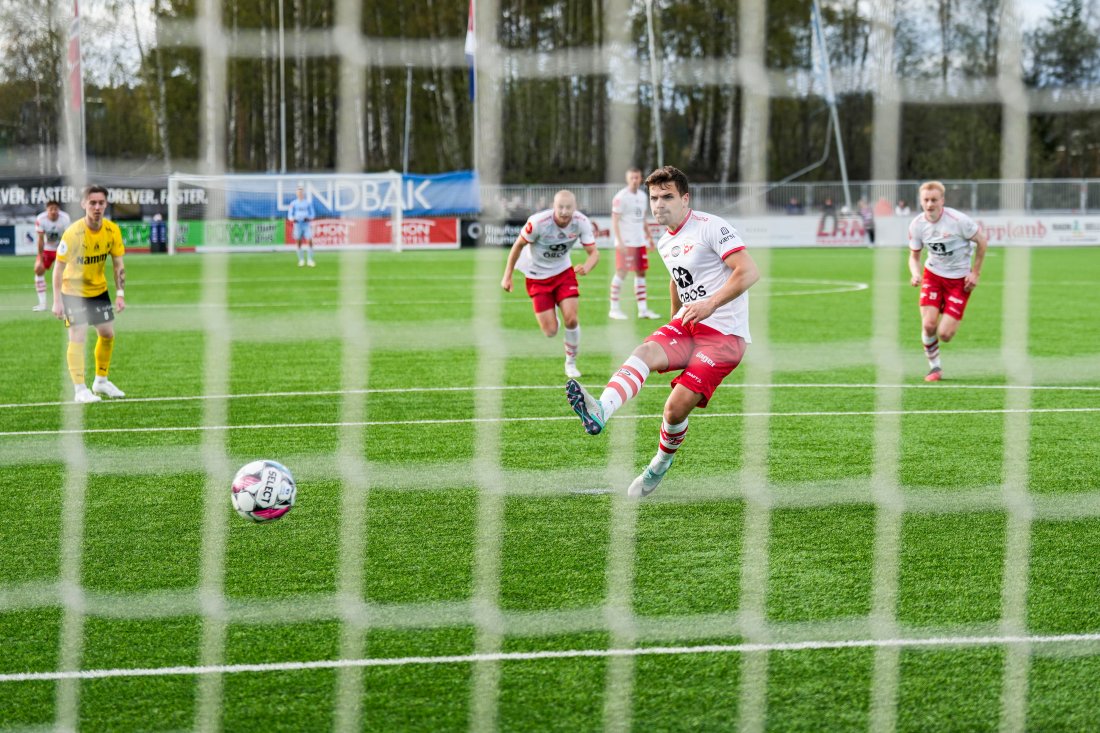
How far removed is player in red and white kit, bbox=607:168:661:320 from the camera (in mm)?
17172

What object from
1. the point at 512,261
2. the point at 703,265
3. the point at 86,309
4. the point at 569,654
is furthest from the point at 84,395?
the point at 569,654

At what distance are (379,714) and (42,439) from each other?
5.74 metres

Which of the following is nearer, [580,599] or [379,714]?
[379,714]

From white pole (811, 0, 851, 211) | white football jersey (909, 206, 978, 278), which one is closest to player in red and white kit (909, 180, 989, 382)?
white football jersey (909, 206, 978, 278)

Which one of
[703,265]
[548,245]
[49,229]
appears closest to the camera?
[703,265]

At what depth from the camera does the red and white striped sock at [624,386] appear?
6.11 meters

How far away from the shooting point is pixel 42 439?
863 centimetres

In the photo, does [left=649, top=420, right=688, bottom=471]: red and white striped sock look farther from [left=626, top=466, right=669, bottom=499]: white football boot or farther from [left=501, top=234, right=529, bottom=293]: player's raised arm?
[left=501, top=234, right=529, bottom=293]: player's raised arm

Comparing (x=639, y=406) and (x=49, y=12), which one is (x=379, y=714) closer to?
(x=639, y=406)

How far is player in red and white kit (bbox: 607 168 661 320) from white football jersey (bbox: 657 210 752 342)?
1022 cm

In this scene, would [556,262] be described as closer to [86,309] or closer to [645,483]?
[86,309]

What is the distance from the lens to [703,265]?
6785 mm

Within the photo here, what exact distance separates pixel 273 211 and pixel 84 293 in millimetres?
26703

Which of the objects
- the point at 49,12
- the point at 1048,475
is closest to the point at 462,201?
the point at 49,12
